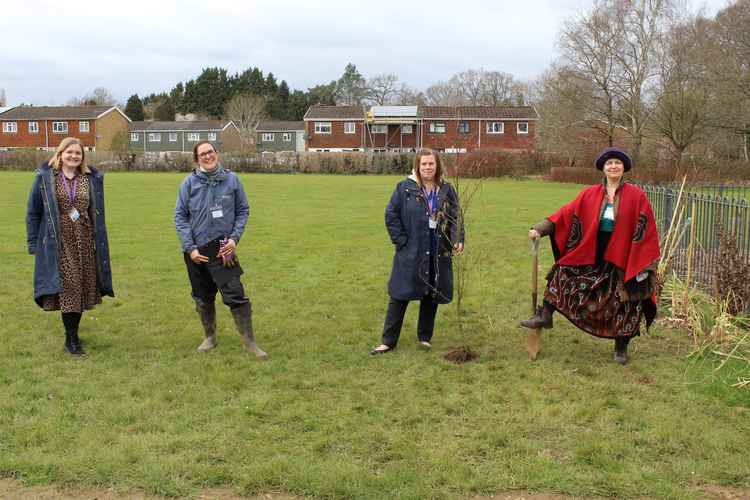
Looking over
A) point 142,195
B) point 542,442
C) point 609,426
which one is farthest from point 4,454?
point 142,195

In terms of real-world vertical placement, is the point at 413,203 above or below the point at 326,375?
above

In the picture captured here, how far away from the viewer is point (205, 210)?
5.83 metres

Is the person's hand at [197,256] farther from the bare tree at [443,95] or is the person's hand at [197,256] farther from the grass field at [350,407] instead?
the bare tree at [443,95]

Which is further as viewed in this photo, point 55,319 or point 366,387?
point 55,319

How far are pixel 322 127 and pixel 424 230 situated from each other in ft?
181

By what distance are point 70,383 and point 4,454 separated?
1340 mm


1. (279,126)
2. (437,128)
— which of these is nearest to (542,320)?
(437,128)

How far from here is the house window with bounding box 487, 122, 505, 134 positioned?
5638cm

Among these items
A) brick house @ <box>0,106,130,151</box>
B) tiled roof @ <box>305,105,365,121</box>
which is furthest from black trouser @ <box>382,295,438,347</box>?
brick house @ <box>0,106,130,151</box>

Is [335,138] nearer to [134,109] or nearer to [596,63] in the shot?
[596,63]

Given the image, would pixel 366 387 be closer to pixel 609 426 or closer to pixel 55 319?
pixel 609 426

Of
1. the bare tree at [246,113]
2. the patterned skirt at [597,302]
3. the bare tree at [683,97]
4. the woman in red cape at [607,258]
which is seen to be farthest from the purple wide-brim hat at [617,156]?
the bare tree at [246,113]

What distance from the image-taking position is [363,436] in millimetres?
4301

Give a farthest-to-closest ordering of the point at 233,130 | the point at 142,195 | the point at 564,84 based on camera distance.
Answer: the point at 233,130
the point at 564,84
the point at 142,195
